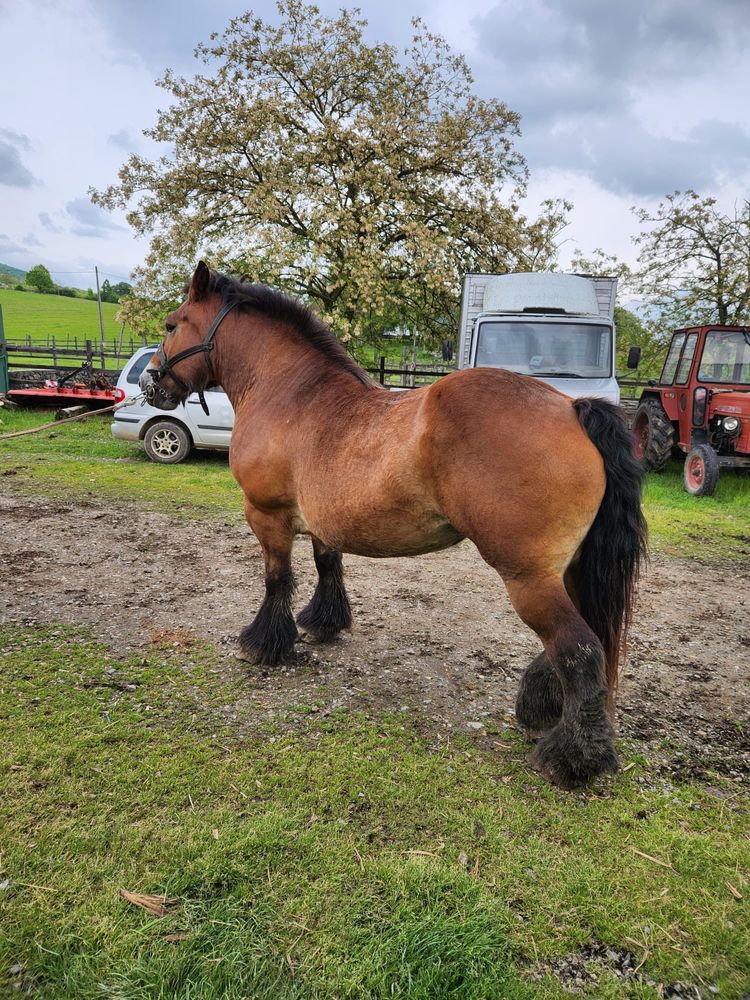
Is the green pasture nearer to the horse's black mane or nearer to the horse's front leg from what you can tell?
the horse's front leg

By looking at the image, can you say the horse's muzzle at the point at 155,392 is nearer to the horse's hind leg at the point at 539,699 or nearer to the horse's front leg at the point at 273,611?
the horse's front leg at the point at 273,611

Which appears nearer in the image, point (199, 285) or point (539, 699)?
point (539, 699)

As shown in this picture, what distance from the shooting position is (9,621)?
12.2ft

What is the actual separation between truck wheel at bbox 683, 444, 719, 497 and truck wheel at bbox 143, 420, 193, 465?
7965 mm

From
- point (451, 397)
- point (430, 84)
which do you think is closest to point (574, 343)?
point (451, 397)

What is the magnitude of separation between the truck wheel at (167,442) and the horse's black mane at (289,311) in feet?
20.1

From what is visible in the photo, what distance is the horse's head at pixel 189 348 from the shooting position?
136 inches

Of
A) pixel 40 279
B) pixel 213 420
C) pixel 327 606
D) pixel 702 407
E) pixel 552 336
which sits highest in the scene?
pixel 40 279

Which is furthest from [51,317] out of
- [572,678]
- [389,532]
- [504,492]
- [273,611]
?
[572,678]

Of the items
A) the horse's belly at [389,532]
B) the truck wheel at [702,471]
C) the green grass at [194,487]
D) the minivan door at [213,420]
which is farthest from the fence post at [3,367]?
the truck wheel at [702,471]

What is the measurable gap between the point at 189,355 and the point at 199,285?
435 mm

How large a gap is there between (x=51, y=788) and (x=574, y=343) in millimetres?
7768

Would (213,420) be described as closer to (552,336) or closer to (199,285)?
(552,336)

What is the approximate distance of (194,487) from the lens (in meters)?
7.75
